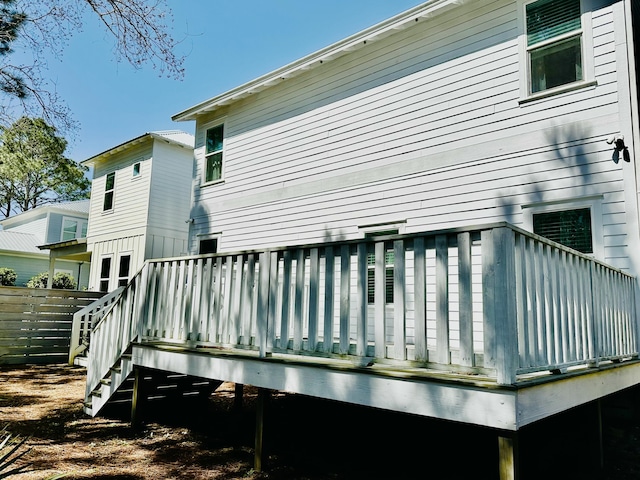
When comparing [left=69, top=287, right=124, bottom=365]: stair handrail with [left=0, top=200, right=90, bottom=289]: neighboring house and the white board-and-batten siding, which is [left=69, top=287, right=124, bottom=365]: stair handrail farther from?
[left=0, top=200, right=90, bottom=289]: neighboring house

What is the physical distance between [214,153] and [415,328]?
9.34 m

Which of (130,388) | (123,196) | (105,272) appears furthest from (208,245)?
(105,272)

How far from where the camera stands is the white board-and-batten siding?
6.11 meters

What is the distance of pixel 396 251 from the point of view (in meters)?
3.57

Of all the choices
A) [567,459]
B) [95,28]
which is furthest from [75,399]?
[567,459]

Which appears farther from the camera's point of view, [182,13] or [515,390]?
[182,13]

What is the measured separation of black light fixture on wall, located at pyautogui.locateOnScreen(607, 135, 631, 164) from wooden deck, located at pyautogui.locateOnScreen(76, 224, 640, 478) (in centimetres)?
149

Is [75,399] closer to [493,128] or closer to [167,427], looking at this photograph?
[167,427]

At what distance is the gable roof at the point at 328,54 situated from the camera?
765 cm

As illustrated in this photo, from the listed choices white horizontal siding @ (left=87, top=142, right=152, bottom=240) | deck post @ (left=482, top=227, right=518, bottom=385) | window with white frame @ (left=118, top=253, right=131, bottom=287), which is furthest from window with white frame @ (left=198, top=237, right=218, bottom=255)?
deck post @ (left=482, top=227, right=518, bottom=385)

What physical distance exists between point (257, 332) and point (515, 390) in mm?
2506

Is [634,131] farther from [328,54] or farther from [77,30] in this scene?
[77,30]

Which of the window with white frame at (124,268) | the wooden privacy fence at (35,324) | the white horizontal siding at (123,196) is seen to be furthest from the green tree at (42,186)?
the wooden privacy fence at (35,324)

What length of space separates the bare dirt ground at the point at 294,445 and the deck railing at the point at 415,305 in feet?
3.82
